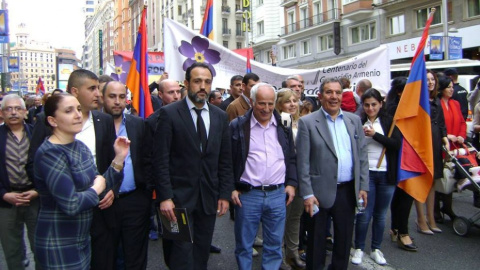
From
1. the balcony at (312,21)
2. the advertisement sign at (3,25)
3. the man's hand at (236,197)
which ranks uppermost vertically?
the balcony at (312,21)

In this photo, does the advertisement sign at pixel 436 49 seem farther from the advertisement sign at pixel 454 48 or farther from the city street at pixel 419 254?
the city street at pixel 419 254

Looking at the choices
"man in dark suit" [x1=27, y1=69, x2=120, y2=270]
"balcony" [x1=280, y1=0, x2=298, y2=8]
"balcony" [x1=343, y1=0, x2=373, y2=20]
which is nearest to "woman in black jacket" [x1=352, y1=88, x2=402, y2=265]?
"man in dark suit" [x1=27, y1=69, x2=120, y2=270]

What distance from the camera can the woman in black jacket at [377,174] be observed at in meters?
4.74

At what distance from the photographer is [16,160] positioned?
4.10 meters

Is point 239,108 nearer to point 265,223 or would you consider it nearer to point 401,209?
point 265,223

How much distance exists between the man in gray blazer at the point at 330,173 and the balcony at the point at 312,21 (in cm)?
3224

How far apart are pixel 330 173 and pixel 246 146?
2.66 feet

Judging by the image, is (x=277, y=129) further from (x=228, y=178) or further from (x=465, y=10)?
(x=465, y=10)

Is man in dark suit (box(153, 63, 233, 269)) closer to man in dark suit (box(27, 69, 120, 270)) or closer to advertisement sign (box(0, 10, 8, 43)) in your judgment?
man in dark suit (box(27, 69, 120, 270))

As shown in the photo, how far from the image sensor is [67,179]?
8.87ft

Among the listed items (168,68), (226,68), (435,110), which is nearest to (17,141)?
(168,68)

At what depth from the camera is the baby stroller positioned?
5402 mm

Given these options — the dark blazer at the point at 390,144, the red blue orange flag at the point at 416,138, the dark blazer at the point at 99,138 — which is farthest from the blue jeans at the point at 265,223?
the red blue orange flag at the point at 416,138

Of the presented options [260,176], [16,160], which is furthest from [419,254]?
[16,160]
